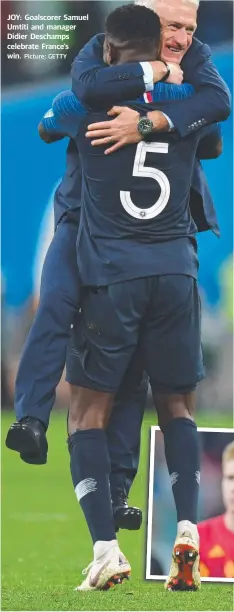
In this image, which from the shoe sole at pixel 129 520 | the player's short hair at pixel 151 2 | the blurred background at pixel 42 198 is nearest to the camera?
the player's short hair at pixel 151 2

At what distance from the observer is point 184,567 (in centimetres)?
440

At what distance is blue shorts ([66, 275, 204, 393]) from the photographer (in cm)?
437

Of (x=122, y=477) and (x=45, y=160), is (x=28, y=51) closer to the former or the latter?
(x=45, y=160)

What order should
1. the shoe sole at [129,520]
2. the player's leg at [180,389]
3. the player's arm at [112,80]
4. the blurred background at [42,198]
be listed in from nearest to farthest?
the player's arm at [112,80]
the player's leg at [180,389]
the shoe sole at [129,520]
the blurred background at [42,198]

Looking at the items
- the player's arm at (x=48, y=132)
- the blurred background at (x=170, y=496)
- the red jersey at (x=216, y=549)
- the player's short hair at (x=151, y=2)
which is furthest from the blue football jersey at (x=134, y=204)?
the red jersey at (x=216, y=549)

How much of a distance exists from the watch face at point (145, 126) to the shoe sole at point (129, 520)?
1.38 meters

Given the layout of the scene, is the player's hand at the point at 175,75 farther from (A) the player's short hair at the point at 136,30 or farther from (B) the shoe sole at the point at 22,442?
(B) the shoe sole at the point at 22,442

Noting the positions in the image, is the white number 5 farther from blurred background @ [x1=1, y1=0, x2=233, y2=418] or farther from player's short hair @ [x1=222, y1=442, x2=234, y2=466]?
player's short hair @ [x1=222, y1=442, x2=234, y2=466]

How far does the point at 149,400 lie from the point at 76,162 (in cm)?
111

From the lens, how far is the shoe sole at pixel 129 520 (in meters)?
4.82

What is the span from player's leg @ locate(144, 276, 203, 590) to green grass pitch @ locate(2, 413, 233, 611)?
16 cm

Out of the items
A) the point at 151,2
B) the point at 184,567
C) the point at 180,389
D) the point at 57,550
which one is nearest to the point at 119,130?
the point at 151,2

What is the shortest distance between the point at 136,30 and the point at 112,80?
191mm

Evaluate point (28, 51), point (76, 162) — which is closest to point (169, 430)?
point (76, 162)
